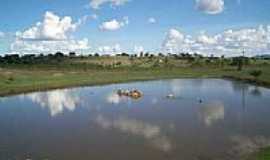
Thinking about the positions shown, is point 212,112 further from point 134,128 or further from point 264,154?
point 264,154

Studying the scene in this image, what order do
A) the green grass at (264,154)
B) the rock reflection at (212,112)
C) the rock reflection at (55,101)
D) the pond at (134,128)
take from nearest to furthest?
the green grass at (264,154)
the pond at (134,128)
the rock reflection at (212,112)
the rock reflection at (55,101)

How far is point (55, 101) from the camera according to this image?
31.4 m

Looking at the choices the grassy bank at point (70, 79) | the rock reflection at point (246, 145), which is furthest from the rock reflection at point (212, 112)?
the grassy bank at point (70, 79)

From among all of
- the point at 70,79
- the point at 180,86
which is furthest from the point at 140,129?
the point at 70,79

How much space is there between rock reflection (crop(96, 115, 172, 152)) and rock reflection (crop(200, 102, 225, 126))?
3.69 meters

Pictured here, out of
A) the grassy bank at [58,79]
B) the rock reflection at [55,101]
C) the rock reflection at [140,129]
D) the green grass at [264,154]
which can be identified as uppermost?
the grassy bank at [58,79]

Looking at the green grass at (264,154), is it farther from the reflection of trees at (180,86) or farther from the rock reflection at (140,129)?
the reflection of trees at (180,86)

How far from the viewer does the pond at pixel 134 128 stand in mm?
13953

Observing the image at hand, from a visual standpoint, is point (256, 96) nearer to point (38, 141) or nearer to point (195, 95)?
point (195, 95)

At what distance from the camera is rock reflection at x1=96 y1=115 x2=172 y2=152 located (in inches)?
599

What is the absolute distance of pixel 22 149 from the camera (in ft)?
48.2

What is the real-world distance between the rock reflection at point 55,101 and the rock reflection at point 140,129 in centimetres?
526

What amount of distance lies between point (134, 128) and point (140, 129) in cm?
44

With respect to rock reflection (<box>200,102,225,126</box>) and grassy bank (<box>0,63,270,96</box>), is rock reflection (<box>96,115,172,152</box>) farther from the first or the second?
grassy bank (<box>0,63,270,96</box>)
